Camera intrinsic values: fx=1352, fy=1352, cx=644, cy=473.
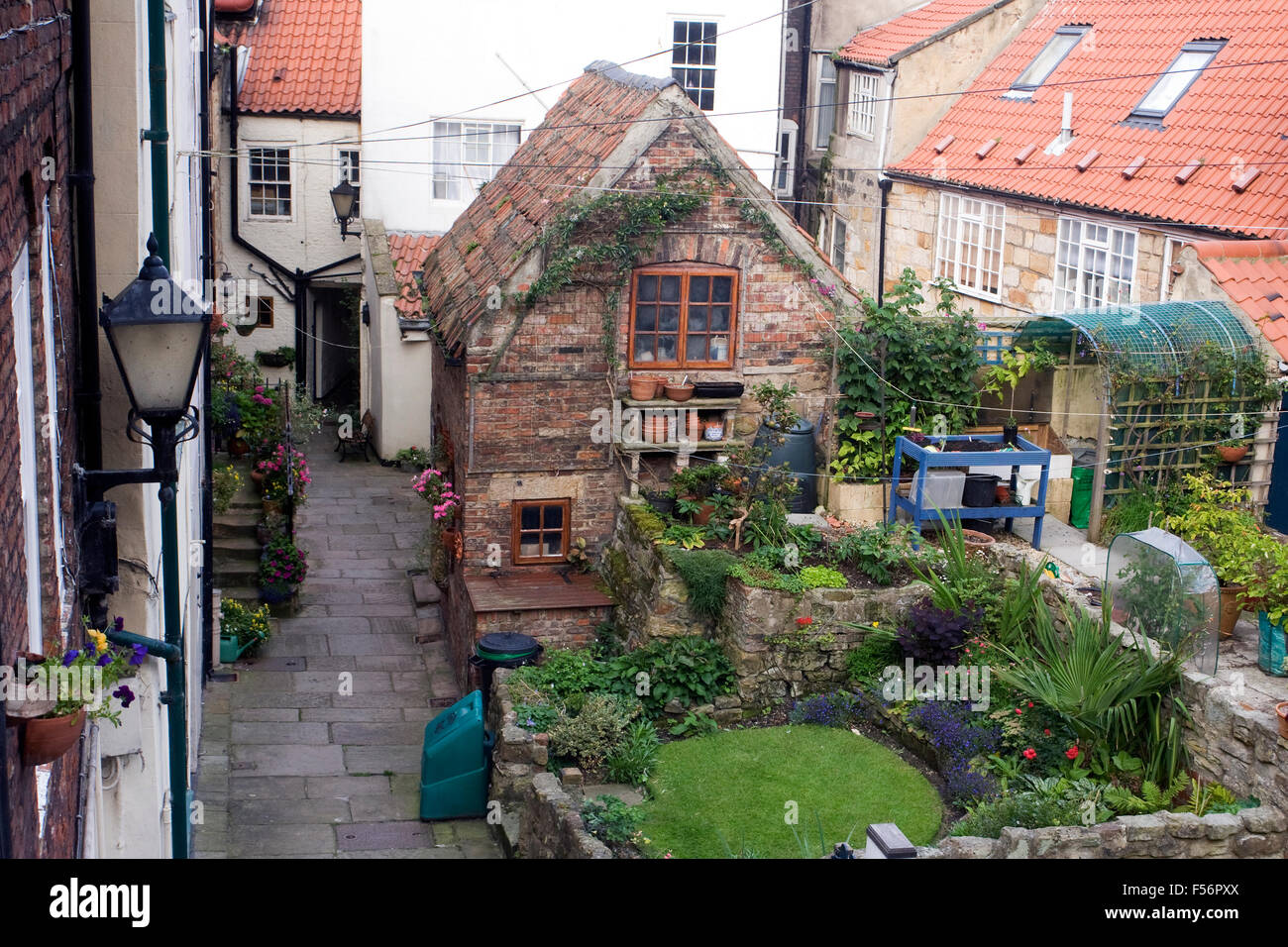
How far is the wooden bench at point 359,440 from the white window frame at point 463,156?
13.7 ft

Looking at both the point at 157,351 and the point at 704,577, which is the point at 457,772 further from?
the point at 157,351

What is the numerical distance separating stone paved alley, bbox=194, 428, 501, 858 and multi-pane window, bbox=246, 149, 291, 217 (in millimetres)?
7617

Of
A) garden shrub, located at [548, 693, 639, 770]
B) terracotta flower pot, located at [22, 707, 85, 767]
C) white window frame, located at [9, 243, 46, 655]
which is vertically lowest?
garden shrub, located at [548, 693, 639, 770]

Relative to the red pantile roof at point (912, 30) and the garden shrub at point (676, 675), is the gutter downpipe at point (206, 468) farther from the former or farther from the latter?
the red pantile roof at point (912, 30)

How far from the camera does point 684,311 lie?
564 inches

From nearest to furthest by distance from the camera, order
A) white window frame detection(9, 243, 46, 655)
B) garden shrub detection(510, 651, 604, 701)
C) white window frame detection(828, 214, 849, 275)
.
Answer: white window frame detection(9, 243, 46, 655), garden shrub detection(510, 651, 604, 701), white window frame detection(828, 214, 849, 275)

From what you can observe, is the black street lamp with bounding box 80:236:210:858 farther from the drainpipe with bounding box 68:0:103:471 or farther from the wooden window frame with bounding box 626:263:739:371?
the wooden window frame with bounding box 626:263:739:371

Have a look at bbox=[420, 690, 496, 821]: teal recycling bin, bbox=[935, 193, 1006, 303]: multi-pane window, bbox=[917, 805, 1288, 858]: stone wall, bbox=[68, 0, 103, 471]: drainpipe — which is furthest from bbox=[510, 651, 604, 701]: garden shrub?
bbox=[935, 193, 1006, 303]: multi-pane window

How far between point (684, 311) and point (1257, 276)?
641cm

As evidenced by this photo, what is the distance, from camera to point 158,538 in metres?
8.21

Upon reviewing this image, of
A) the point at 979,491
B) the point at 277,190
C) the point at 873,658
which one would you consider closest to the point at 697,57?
the point at 277,190

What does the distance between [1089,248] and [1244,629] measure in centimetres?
739

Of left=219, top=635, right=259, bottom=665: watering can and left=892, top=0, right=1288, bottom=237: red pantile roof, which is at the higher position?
left=892, top=0, right=1288, bottom=237: red pantile roof

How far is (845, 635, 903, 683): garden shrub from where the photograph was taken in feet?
40.4
